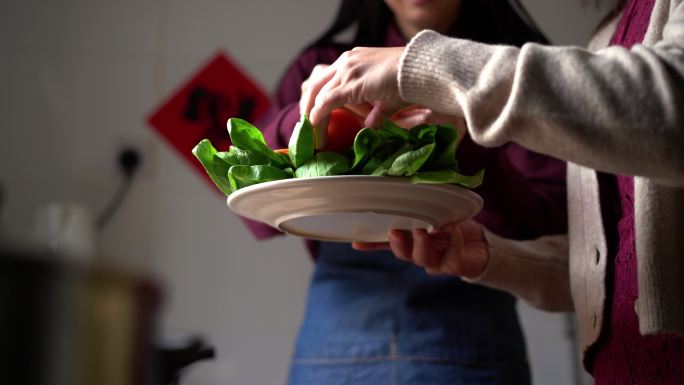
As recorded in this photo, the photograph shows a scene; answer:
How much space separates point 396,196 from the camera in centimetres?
73

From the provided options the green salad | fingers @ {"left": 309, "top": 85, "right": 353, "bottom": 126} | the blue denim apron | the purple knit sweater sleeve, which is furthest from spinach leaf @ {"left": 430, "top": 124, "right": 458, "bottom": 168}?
the blue denim apron

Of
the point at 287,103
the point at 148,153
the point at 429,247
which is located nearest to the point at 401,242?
the point at 429,247

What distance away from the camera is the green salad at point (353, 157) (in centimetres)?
71

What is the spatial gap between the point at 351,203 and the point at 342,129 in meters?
0.08

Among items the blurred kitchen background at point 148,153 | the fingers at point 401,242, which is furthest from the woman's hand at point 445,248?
the blurred kitchen background at point 148,153

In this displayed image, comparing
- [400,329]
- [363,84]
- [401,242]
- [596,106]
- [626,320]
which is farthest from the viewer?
[400,329]

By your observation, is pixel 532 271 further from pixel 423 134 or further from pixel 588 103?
pixel 588 103

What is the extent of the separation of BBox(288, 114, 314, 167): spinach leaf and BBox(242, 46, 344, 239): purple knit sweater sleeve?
8.5 inches

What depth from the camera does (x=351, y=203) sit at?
0.74 m

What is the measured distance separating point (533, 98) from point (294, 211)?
0.29 meters

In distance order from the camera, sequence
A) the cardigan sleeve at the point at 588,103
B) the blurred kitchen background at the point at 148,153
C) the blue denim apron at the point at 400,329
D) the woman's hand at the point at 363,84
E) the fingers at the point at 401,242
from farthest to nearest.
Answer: the blurred kitchen background at the point at 148,153, the blue denim apron at the point at 400,329, the fingers at the point at 401,242, the woman's hand at the point at 363,84, the cardigan sleeve at the point at 588,103

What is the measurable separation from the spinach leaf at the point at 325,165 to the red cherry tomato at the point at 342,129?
3 centimetres

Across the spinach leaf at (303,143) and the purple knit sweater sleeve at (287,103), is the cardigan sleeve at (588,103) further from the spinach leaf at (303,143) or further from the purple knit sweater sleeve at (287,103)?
the purple knit sweater sleeve at (287,103)

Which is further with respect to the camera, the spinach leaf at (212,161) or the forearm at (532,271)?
the forearm at (532,271)
